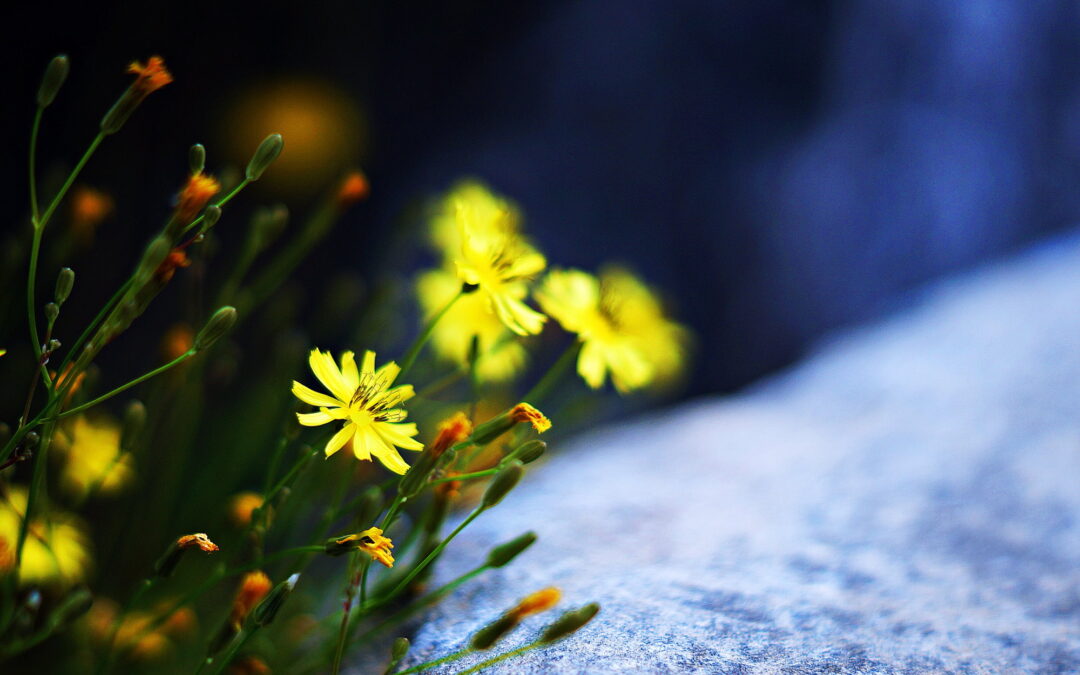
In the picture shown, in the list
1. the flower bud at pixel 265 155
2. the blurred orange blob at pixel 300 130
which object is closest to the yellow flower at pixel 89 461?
the flower bud at pixel 265 155

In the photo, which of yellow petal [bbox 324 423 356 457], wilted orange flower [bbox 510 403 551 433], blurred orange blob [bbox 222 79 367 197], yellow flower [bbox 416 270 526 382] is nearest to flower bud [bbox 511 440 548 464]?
wilted orange flower [bbox 510 403 551 433]

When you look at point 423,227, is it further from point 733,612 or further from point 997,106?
point 997,106

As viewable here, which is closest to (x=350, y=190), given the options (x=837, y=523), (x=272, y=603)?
(x=272, y=603)

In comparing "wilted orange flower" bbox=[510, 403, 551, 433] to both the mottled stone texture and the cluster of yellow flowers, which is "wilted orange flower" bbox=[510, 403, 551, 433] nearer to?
the cluster of yellow flowers

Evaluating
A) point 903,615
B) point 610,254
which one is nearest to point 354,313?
point 610,254

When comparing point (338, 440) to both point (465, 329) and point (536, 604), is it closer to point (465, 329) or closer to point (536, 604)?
point (536, 604)

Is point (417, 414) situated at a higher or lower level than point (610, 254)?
lower

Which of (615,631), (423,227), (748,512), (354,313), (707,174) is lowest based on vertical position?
(615,631)

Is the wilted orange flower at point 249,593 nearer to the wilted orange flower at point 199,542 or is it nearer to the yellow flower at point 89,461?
the wilted orange flower at point 199,542
